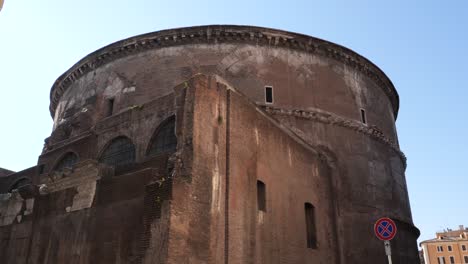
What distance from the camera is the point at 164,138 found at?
406 inches

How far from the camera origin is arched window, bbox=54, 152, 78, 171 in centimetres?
1288

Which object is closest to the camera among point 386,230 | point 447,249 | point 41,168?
point 386,230

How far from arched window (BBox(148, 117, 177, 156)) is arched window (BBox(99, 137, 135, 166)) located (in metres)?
0.79

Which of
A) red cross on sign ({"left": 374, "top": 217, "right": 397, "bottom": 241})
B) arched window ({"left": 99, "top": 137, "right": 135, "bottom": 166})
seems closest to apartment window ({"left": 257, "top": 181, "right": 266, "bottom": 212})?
red cross on sign ({"left": 374, "top": 217, "right": 397, "bottom": 241})

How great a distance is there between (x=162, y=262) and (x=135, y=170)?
2.61 m

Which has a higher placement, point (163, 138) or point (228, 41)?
point (228, 41)

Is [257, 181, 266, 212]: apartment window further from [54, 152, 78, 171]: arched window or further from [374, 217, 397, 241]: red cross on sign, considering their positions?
[54, 152, 78, 171]: arched window

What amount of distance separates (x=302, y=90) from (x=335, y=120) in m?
1.58

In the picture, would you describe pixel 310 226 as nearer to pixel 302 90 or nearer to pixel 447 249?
pixel 302 90

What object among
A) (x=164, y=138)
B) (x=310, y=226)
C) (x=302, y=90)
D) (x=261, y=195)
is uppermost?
(x=302, y=90)

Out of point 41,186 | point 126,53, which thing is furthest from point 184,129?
point 126,53

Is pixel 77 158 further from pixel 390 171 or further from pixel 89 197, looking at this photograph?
pixel 390 171

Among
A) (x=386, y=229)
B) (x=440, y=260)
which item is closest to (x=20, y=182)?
(x=386, y=229)

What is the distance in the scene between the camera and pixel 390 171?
16078mm
